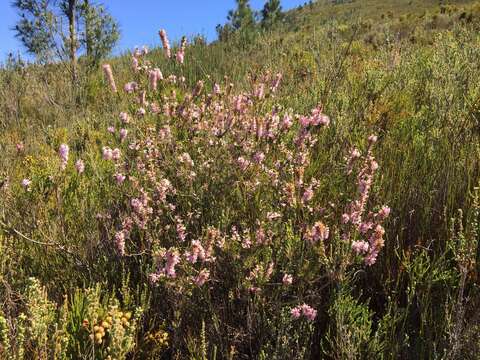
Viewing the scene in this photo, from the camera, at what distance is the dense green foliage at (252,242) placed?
69.3 inches

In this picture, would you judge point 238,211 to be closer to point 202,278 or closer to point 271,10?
point 202,278

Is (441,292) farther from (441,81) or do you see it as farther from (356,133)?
(441,81)

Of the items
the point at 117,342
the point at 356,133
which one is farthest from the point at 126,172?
the point at 356,133

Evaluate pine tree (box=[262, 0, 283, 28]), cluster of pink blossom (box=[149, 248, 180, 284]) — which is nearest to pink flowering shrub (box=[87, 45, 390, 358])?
cluster of pink blossom (box=[149, 248, 180, 284])

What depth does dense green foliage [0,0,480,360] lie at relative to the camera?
69.3 inches

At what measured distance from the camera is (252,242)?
6.37 ft

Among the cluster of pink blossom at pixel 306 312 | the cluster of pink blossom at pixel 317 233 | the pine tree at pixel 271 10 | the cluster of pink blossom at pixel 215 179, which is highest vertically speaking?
the pine tree at pixel 271 10

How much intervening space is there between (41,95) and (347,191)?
5.38 metres

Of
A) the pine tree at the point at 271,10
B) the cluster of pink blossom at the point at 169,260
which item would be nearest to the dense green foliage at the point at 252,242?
the cluster of pink blossom at the point at 169,260

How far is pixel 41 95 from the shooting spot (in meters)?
6.28

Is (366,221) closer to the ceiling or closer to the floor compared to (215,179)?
closer to the floor

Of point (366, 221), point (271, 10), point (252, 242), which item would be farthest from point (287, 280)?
point (271, 10)

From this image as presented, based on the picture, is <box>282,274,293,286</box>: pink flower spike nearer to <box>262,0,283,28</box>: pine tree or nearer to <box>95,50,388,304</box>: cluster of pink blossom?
<box>95,50,388,304</box>: cluster of pink blossom

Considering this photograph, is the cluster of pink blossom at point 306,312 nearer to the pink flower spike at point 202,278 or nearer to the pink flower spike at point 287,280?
the pink flower spike at point 287,280
